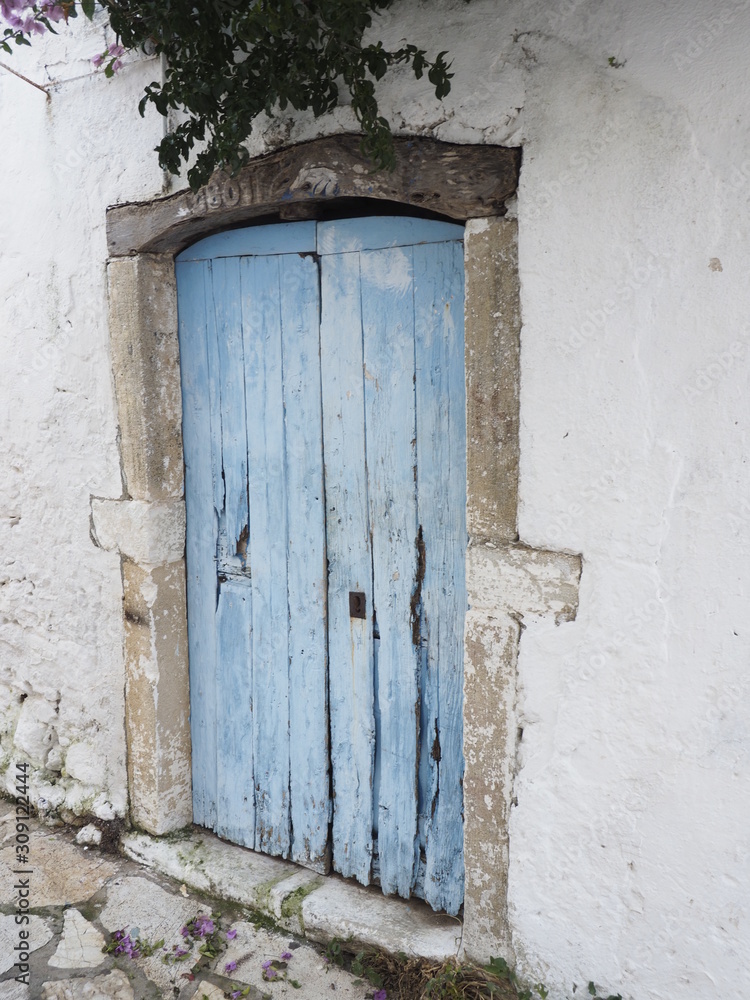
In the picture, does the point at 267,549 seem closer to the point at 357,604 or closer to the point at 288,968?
the point at 357,604

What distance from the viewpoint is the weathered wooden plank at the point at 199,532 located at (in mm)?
2727

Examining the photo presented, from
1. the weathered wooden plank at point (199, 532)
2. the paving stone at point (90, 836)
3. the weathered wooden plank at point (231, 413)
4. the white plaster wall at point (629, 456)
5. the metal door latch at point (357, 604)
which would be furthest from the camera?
the paving stone at point (90, 836)

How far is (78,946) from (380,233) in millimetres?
2415

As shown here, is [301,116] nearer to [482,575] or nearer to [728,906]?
[482,575]

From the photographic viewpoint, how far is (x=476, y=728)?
2.15 m

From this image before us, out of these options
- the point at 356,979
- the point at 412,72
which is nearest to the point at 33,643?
the point at 356,979

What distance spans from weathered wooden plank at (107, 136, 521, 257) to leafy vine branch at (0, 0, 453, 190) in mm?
90

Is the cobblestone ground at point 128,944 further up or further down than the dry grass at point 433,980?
further down

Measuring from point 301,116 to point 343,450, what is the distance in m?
0.97

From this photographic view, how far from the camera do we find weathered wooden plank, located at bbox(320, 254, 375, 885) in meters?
2.38

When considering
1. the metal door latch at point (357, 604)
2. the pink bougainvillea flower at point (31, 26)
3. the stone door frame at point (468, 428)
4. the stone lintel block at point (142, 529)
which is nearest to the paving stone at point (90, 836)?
the stone door frame at point (468, 428)

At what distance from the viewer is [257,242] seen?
2.54 m

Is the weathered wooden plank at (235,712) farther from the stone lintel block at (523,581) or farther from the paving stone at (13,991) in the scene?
the stone lintel block at (523,581)

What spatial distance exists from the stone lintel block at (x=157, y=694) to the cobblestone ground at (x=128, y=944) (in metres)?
0.26
